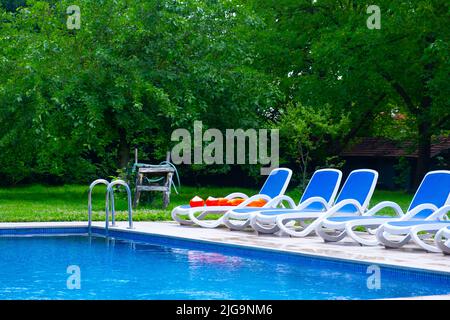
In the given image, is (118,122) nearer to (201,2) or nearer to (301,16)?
(201,2)

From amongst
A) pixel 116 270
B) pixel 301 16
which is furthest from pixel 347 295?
pixel 301 16

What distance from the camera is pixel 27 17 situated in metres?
29.0

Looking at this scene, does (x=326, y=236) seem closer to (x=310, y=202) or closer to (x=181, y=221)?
(x=310, y=202)

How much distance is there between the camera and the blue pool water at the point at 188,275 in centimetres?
891

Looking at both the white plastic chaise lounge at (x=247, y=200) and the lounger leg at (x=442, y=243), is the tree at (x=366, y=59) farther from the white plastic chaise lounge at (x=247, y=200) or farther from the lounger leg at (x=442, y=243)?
the lounger leg at (x=442, y=243)

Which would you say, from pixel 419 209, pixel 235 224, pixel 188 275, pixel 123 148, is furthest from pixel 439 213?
pixel 123 148

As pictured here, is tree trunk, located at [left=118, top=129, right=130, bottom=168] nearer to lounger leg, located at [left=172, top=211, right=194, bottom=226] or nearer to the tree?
the tree

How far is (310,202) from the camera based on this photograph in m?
13.9

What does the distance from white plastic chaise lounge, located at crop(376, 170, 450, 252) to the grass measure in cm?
680

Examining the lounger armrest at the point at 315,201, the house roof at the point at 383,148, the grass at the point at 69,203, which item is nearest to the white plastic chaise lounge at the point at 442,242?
the lounger armrest at the point at 315,201

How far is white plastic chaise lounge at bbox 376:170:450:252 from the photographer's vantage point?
36.3 feet

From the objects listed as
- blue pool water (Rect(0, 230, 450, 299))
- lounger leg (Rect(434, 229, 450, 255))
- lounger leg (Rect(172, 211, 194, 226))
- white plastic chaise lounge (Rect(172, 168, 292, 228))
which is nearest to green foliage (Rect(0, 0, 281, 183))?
lounger leg (Rect(172, 211, 194, 226))

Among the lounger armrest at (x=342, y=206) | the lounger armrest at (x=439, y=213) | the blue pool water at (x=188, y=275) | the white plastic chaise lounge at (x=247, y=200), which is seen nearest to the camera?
the blue pool water at (x=188, y=275)

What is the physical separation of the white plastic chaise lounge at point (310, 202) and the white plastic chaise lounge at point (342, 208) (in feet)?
0.42
